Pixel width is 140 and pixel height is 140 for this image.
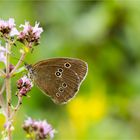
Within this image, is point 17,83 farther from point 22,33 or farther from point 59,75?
point 59,75

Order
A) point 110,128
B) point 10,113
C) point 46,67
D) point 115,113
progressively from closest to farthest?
point 10,113, point 46,67, point 110,128, point 115,113

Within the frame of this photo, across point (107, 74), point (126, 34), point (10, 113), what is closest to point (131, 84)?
point (107, 74)

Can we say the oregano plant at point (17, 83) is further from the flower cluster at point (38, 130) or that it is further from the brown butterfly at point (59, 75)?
the brown butterfly at point (59, 75)

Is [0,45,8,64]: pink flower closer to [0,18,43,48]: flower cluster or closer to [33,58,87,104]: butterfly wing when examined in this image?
[0,18,43,48]: flower cluster

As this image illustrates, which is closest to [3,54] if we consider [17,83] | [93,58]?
[17,83]

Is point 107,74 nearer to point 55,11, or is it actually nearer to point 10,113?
point 55,11

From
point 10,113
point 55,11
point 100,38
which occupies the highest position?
point 55,11

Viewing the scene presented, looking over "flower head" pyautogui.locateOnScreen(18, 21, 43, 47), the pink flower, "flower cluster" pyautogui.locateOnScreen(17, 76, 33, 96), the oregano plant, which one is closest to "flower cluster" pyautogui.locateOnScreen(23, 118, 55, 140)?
the oregano plant

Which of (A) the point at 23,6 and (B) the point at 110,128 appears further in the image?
(A) the point at 23,6
